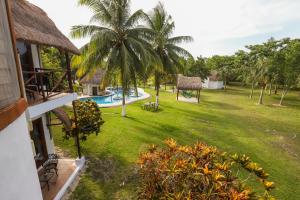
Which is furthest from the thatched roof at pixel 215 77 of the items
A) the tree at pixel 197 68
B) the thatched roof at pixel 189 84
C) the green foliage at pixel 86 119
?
the green foliage at pixel 86 119

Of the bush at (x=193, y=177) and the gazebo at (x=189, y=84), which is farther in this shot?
the gazebo at (x=189, y=84)

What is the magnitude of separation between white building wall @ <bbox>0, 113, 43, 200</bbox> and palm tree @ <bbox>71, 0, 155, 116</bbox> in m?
11.7

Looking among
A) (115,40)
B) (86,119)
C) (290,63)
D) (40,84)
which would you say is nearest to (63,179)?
(86,119)

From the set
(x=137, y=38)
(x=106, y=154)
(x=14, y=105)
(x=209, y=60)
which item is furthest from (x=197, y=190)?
(x=209, y=60)

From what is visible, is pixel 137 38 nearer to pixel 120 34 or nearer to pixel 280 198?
pixel 120 34

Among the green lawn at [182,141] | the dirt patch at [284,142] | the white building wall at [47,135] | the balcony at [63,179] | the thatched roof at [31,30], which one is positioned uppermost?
the thatched roof at [31,30]

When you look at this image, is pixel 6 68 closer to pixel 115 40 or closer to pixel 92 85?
pixel 115 40

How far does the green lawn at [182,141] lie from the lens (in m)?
9.14

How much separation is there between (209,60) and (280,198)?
183 ft

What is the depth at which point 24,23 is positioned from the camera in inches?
265

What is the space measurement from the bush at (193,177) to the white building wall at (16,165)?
121 inches

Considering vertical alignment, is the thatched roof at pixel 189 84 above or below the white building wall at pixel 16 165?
below

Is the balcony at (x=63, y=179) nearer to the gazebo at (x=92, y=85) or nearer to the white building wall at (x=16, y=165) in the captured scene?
the white building wall at (x=16, y=165)

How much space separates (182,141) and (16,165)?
12097mm
